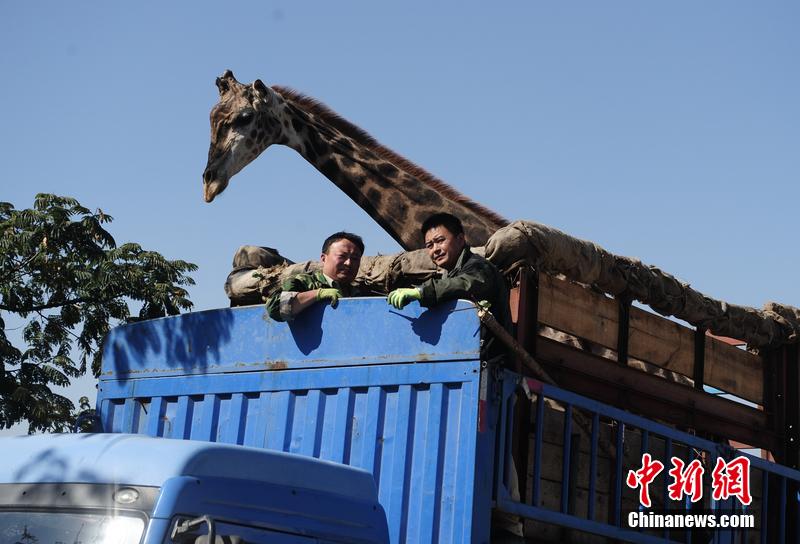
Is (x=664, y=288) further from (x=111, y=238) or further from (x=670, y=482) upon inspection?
(x=111, y=238)

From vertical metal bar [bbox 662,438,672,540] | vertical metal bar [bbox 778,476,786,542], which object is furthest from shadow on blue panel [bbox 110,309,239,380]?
vertical metal bar [bbox 778,476,786,542]

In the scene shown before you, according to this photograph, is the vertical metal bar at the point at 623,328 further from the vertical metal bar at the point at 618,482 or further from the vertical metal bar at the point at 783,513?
the vertical metal bar at the point at 783,513

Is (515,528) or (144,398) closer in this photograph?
(515,528)

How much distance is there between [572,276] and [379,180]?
3.87m

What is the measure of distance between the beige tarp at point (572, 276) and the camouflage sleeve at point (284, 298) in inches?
30.1

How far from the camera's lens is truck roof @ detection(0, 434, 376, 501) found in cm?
414

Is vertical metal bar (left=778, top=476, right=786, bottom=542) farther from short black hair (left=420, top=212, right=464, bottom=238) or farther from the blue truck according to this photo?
short black hair (left=420, top=212, right=464, bottom=238)

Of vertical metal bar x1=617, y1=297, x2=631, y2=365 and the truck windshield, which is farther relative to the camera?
vertical metal bar x1=617, y1=297, x2=631, y2=365

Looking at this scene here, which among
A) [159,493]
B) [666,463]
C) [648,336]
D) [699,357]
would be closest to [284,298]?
[159,493]

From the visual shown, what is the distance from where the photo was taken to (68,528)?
4.07m

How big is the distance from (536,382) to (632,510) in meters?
1.32

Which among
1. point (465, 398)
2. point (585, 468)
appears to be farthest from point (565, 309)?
point (465, 398)

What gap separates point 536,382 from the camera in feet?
18.2

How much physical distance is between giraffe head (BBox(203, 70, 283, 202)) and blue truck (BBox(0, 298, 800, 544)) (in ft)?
11.9
